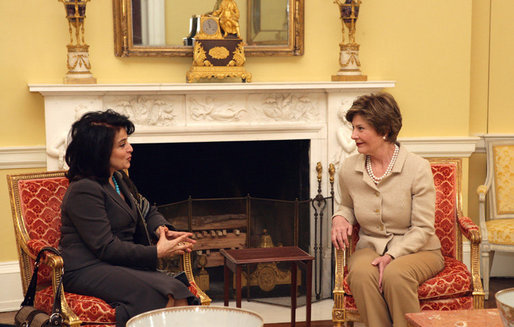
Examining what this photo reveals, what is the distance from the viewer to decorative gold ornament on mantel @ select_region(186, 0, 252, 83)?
4137mm

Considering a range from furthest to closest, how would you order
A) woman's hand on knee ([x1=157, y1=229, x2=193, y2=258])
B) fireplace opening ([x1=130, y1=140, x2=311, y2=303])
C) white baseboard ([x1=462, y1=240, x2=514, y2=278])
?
1. white baseboard ([x1=462, y1=240, x2=514, y2=278])
2. fireplace opening ([x1=130, y1=140, x2=311, y2=303])
3. woman's hand on knee ([x1=157, y1=229, x2=193, y2=258])

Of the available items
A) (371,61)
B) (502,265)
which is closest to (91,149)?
(371,61)

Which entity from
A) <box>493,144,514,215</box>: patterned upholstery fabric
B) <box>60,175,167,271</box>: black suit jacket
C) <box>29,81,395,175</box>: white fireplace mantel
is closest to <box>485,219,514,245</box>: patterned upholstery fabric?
<box>493,144,514,215</box>: patterned upholstery fabric

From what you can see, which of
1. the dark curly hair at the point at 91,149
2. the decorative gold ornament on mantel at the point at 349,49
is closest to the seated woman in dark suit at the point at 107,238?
the dark curly hair at the point at 91,149

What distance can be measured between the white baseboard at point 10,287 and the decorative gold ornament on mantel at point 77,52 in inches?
48.6

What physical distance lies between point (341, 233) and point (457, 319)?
831 mm

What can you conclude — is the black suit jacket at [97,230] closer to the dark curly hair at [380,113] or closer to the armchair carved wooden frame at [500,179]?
the dark curly hair at [380,113]

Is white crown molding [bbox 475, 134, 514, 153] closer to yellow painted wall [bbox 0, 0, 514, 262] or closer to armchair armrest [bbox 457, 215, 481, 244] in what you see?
yellow painted wall [bbox 0, 0, 514, 262]

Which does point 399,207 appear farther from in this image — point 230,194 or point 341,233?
point 230,194

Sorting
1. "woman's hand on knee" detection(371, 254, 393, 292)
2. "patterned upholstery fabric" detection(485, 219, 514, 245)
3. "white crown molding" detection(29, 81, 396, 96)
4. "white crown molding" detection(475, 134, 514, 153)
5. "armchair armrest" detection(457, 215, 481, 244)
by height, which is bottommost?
"patterned upholstery fabric" detection(485, 219, 514, 245)

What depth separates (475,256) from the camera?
318 centimetres

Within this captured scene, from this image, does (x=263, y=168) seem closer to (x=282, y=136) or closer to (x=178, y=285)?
(x=282, y=136)

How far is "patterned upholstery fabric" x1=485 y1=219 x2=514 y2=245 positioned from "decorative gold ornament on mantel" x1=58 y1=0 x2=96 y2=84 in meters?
2.69

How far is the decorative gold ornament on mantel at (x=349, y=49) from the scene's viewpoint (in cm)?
419
